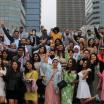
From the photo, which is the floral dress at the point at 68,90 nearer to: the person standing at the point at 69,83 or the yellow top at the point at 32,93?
the person standing at the point at 69,83

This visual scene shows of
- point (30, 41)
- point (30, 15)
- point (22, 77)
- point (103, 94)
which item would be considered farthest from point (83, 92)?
point (30, 15)

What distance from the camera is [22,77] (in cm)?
1400

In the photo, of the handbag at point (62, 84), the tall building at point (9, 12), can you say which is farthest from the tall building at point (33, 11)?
the handbag at point (62, 84)

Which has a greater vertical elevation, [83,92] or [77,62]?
[77,62]

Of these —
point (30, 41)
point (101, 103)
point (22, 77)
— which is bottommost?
point (101, 103)

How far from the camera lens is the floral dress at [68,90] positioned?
14.0m

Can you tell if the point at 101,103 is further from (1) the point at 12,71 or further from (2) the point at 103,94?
(1) the point at 12,71

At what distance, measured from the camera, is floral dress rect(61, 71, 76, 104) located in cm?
1403

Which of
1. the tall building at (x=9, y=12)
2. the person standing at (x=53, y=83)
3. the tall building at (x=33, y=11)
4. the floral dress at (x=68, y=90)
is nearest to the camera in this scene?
the floral dress at (x=68, y=90)

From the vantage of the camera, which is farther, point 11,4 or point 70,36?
point 11,4

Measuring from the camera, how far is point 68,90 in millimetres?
14102

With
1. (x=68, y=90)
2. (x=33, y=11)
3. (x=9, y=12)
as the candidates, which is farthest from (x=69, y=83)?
(x=33, y=11)

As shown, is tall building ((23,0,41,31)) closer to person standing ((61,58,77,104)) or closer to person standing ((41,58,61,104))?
person standing ((41,58,61,104))

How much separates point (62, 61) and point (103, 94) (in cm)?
187
